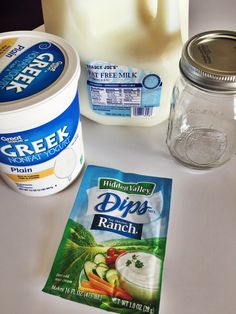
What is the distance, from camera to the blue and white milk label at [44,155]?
43 cm

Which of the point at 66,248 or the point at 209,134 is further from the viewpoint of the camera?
the point at 209,134

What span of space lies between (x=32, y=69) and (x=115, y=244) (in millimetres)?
255

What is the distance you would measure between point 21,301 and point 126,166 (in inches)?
9.8

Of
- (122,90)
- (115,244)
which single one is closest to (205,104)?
(122,90)

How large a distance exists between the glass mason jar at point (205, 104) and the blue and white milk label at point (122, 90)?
4cm

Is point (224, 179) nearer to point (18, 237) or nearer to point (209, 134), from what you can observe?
point (209, 134)

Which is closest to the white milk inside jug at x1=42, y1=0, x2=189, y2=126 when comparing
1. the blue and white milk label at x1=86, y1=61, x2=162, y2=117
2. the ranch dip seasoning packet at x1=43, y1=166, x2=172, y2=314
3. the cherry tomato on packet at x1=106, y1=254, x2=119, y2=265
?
the blue and white milk label at x1=86, y1=61, x2=162, y2=117

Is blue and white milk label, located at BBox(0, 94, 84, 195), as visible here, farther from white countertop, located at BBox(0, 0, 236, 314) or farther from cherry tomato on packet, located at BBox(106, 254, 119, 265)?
cherry tomato on packet, located at BBox(106, 254, 119, 265)

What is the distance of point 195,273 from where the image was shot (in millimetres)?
436

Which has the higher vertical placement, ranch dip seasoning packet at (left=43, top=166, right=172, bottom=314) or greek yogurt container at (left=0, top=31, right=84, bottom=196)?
greek yogurt container at (left=0, top=31, right=84, bottom=196)

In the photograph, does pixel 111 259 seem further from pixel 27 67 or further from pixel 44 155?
pixel 27 67

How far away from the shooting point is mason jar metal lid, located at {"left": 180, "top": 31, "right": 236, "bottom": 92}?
0.43m

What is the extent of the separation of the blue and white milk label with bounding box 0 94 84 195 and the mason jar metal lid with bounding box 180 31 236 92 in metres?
0.16

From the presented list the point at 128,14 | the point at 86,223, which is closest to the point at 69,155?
the point at 86,223
